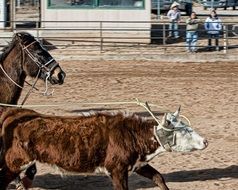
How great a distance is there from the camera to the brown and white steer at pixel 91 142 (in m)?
6.31

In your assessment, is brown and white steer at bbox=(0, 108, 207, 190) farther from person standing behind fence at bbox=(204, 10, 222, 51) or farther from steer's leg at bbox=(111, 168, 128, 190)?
person standing behind fence at bbox=(204, 10, 222, 51)

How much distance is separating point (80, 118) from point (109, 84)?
9.34 meters

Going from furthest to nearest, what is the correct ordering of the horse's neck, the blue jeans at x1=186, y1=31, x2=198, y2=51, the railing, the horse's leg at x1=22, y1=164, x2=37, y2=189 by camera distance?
the railing → the blue jeans at x1=186, y1=31, x2=198, y2=51 → the horse's neck → the horse's leg at x1=22, y1=164, x2=37, y2=189

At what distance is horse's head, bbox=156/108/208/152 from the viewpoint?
21.1ft

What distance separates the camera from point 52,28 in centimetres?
2325

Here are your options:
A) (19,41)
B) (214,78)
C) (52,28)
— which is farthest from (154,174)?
(52,28)

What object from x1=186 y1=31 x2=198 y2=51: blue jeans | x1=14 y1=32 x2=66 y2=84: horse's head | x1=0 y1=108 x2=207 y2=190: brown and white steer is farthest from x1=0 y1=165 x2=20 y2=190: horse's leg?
x1=186 y1=31 x2=198 y2=51: blue jeans

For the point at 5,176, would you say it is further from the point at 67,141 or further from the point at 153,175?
the point at 153,175

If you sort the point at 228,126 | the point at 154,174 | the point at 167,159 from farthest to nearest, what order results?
the point at 228,126 → the point at 167,159 → the point at 154,174

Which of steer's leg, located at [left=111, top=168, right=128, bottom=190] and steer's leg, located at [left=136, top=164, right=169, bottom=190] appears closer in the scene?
steer's leg, located at [left=111, top=168, right=128, bottom=190]

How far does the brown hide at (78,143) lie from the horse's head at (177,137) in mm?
130

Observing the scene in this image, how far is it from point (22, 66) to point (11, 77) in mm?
176

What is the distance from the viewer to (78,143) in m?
6.31

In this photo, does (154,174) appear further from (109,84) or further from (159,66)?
(159,66)
